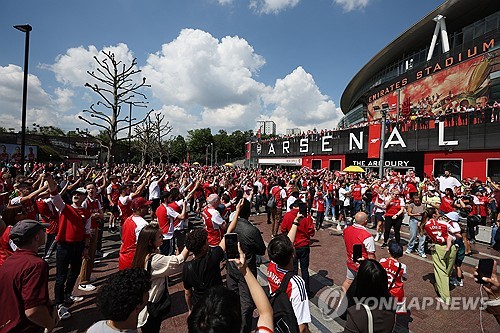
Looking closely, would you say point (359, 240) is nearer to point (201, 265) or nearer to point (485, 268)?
point (485, 268)

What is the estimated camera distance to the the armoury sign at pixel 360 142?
19641 mm

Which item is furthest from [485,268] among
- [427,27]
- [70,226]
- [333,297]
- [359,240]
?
A: [427,27]

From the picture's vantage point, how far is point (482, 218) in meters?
9.94

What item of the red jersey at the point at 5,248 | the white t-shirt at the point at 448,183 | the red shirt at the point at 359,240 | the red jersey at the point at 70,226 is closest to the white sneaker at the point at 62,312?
the red jersey at the point at 70,226

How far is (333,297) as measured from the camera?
5.30m

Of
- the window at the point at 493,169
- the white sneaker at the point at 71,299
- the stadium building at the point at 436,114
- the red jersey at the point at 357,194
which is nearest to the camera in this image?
the white sneaker at the point at 71,299

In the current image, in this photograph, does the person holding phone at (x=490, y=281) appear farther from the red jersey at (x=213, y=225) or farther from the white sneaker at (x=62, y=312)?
the white sneaker at (x=62, y=312)

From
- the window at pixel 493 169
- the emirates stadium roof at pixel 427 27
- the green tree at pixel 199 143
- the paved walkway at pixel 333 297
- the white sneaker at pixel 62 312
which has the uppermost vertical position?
the emirates stadium roof at pixel 427 27

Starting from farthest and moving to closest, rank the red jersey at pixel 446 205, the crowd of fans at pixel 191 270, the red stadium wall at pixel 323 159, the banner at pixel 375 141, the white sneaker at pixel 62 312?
the red stadium wall at pixel 323 159, the banner at pixel 375 141, the red jersey at pixel 446 205, the white sneaker at pixel 62 312, the crowd of fans at pixel 191 270

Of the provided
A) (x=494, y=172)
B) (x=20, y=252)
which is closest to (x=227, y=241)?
(x=20, y=252)

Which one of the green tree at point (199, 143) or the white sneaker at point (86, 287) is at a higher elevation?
Answer: the green tree at point (199, 143)

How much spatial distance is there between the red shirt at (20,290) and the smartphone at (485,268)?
13.4 feet

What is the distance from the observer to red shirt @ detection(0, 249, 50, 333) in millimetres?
2209

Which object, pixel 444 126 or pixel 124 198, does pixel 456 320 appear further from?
pixel 444 126
